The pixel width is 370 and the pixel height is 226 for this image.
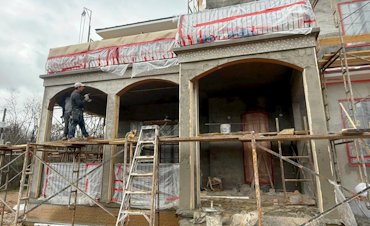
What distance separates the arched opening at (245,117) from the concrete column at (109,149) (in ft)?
10.9

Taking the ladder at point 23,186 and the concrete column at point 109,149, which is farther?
the concrete column at point 109,149

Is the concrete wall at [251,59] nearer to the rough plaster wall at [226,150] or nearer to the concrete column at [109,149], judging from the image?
the concrete column at [109,149]

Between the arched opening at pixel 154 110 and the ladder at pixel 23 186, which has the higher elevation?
the arched opening at pixel 154 110

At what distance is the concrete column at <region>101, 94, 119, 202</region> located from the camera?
805cm

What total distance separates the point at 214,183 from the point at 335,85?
5.69 m

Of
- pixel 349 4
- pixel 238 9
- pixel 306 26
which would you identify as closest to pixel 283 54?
pixel 306 26

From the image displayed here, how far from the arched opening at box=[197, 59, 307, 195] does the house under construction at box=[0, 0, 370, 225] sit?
0.04 meters

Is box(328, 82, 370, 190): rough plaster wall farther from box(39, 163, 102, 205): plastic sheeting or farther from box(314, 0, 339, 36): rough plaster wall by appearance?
box(39, 163, 102, 205): plastic sheeting

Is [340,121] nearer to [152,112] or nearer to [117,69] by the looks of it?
[117,69]

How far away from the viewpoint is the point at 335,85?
27.3 feet

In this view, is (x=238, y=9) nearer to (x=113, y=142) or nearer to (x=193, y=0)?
(x=113, y=142)

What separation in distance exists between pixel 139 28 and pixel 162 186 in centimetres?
871

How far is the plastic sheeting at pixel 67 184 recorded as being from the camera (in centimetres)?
836

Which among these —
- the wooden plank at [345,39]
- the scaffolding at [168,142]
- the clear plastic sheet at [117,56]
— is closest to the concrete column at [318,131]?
the scaffolding at [168,142]
